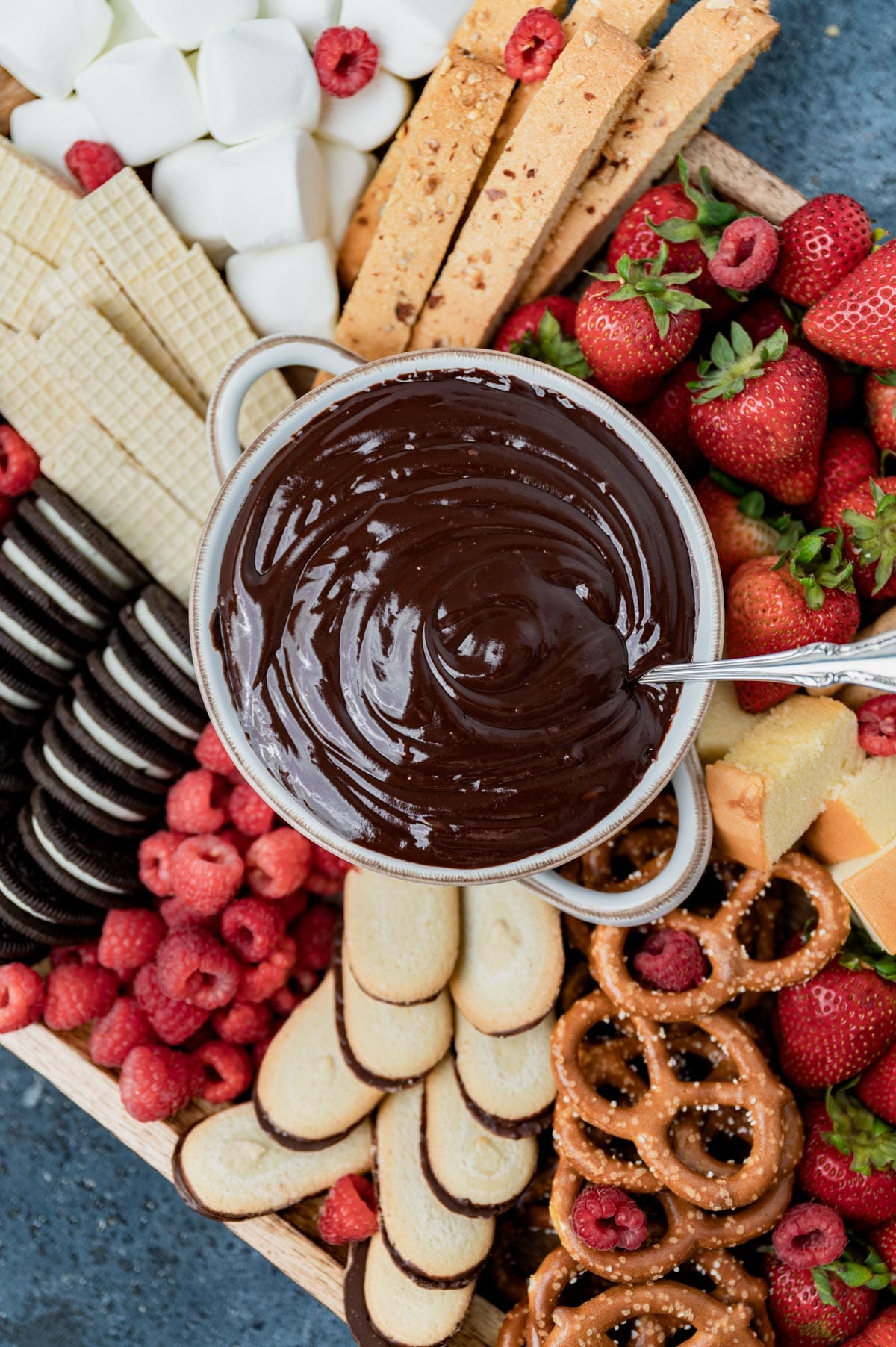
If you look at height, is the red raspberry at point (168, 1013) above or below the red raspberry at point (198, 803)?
below

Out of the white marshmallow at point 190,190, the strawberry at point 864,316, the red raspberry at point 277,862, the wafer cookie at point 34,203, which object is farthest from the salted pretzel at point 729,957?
the wafer cookie at point 34,203

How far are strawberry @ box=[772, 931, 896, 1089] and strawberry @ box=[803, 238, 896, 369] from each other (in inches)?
36.1

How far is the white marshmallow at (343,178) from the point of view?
6.02 ft

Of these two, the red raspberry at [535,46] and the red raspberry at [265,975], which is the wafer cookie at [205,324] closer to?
the red raspberry at [535,46]

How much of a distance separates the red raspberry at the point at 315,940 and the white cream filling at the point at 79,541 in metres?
0.70

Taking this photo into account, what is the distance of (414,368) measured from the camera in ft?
4.65

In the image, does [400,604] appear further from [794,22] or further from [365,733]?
[794,22]

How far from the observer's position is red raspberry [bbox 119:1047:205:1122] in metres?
1.78

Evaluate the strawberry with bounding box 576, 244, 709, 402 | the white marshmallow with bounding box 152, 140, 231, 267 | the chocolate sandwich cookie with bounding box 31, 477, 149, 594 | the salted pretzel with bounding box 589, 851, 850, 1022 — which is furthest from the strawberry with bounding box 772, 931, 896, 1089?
the white marshmallow with bounding box 152, 140, 231, 267

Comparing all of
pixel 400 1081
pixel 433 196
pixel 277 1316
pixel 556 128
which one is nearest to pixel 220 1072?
pixel 400 1081

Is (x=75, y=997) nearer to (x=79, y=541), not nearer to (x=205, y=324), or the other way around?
(x=79, y=541)

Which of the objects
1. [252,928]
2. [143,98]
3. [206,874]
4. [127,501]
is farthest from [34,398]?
[252,928]

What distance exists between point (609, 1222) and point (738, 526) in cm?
108

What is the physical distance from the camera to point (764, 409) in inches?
60.2
